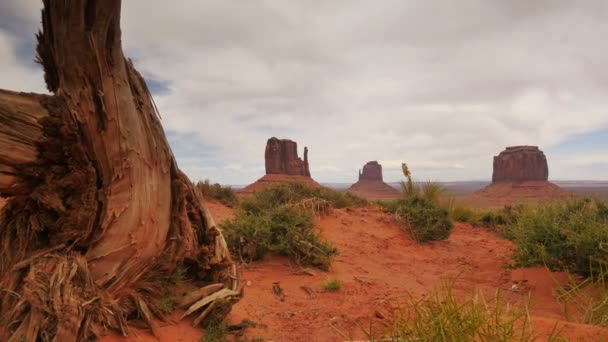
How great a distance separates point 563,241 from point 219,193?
14.9 metres

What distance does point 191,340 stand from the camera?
3514 mm

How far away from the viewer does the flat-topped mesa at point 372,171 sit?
383 feet

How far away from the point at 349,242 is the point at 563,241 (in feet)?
17.0

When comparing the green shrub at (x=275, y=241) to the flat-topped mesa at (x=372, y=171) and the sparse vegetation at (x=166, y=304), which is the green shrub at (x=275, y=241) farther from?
the flat-topped mesa at (x=372, y=171)

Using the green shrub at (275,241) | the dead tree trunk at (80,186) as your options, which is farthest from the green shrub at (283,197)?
the dead tree trunk at (80,186)

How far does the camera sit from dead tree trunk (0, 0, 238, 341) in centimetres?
256

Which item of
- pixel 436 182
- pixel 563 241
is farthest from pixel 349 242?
pixel 436 182

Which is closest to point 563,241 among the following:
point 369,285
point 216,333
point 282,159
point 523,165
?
point 369,285

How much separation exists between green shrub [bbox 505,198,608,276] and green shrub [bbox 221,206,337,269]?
3454 millimetres

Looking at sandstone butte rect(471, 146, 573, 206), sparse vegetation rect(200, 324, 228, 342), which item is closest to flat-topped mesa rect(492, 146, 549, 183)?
sandstone butte rect(471, 146, 573, 206)

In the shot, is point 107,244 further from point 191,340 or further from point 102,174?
point 191,340

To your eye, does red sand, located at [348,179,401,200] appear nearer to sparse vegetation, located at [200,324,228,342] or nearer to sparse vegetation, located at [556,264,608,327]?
sparse vegetation, located at [200,324,228,342]

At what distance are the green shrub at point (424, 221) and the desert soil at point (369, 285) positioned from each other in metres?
0.30

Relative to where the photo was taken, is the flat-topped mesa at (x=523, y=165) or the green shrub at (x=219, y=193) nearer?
the green shrub at (x=219, y=193)
